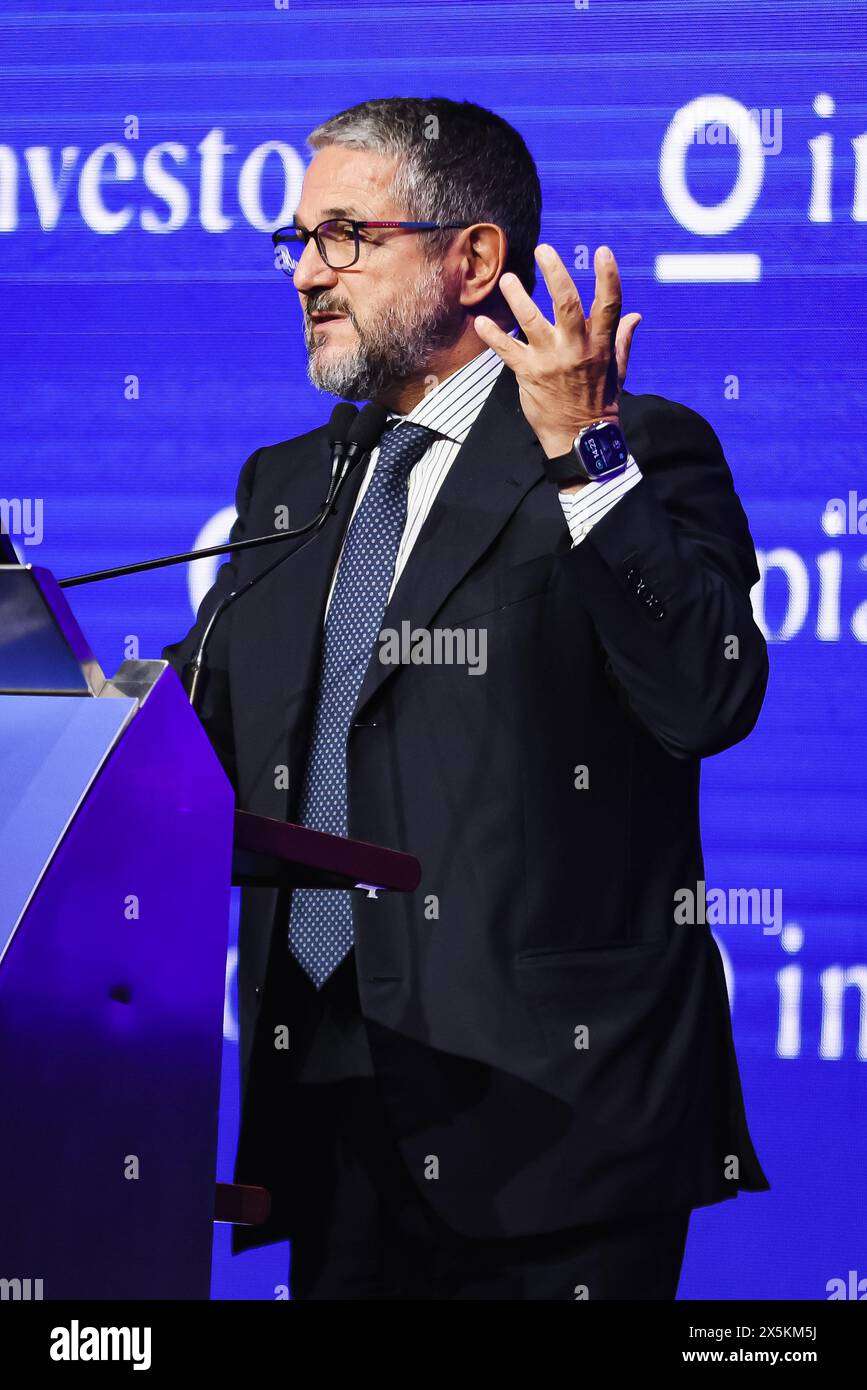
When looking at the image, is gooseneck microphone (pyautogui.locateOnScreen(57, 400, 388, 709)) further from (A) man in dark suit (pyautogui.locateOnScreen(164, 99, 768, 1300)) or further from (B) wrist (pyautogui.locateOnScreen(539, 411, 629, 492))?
(B) wrist (pyautogui.locateOnScreen(539, 411, 629, 492))

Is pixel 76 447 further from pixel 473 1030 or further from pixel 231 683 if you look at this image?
pixel 473 1030

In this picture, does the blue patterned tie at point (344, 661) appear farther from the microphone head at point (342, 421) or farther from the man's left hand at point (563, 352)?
the man's left hand at point (563, 352)

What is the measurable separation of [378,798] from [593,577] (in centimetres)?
34

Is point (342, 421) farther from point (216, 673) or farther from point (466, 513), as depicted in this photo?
point (216, 673)

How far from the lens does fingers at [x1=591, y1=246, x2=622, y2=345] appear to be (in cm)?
151

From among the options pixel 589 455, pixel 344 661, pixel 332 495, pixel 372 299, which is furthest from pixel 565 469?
pixel 372 299

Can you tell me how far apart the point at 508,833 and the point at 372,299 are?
0.68m

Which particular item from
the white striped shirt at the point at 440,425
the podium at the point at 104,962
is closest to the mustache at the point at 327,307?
the white striped shirt at the point at 440,425

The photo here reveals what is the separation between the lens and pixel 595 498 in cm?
159

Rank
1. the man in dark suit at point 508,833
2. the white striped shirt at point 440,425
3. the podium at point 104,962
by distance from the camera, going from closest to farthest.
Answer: the podium at point 104,962
the man in dark suit at point 508,833
the white striped shirt at point 440,425

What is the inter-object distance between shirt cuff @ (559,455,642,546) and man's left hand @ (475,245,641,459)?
0.05 meters

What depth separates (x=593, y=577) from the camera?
5.21 feet

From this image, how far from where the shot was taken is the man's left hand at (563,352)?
1517mm

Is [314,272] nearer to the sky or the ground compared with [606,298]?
nearer to the sky
